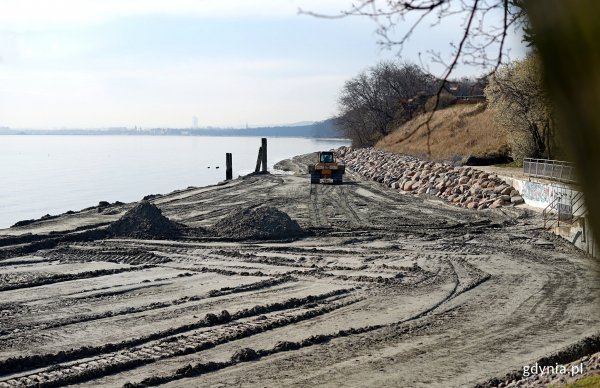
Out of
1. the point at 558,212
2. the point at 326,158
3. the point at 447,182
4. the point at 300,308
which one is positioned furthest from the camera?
the point at 326,158

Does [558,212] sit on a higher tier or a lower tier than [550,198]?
lower

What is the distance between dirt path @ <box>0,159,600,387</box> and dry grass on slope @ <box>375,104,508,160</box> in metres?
27.6

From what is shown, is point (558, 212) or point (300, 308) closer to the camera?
point (300, 308)

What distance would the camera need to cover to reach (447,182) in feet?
119

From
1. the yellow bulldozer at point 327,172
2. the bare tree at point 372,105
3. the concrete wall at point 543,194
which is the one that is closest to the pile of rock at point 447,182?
the concrete wall at point 543,194

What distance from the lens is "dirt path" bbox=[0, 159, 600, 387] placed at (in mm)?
9438

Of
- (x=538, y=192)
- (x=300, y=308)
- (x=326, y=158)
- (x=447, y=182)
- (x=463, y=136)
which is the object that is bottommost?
(x=300, y=308)

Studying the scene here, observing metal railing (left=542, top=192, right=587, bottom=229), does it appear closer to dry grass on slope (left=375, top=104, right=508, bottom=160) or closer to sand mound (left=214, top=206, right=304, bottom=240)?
sand mound (left=214, top=206, right=304, bottom=240)

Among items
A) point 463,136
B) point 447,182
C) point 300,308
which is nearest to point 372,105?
point 463,136

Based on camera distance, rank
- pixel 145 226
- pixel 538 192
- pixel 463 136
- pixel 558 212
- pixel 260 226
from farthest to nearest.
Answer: pixel 463 136 < pixel 538 192 < pixel 145 226 < pixel 260 226 < pixel 558 212

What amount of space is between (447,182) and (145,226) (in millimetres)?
17260

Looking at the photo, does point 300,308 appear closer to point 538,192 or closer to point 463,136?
point 538,192

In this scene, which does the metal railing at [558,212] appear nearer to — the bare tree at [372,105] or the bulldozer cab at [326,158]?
the bulldozer cab at [326,158]

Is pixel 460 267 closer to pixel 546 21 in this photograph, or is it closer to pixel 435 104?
pixel 435 104
